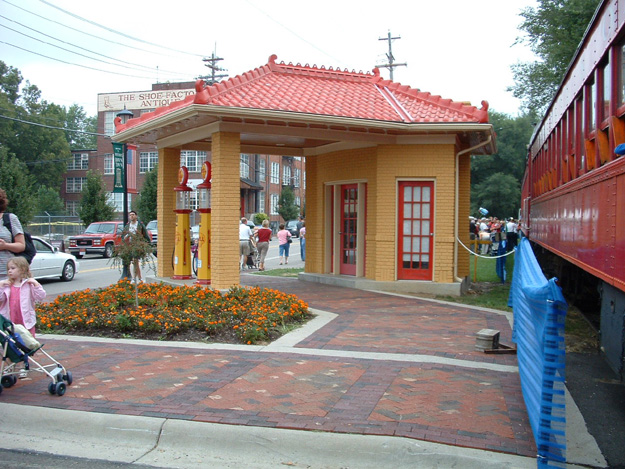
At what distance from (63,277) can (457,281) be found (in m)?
11.7

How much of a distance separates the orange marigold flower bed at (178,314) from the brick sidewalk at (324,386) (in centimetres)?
53

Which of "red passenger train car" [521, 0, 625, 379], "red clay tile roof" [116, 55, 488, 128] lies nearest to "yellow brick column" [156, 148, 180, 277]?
"red clay tile roof" [116, 55, 488, 128]

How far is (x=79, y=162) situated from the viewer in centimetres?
6631

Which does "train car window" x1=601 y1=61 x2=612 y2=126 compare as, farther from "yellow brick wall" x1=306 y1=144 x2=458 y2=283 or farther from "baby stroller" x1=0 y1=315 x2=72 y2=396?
"yellow brick wall" x1=306 y1=144 x2=458 y2=283

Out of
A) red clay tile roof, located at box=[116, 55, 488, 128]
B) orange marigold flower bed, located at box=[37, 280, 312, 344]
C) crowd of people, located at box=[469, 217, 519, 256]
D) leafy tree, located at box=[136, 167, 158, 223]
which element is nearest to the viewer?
orange marigold flower bed, located at box=[37, 280, 312, 344]

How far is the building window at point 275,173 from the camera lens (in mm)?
64562

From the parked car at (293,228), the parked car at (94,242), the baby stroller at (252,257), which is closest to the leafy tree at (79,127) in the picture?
the parked car at (293,228)

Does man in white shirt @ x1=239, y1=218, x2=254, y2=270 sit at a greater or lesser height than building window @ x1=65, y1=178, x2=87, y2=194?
lesser

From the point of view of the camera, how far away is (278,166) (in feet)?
218

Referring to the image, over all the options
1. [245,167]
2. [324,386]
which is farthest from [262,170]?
[324,386]

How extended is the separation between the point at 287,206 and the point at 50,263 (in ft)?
155

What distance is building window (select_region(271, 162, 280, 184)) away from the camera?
6456 cm

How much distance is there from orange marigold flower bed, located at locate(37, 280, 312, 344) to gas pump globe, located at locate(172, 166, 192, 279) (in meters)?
3.02

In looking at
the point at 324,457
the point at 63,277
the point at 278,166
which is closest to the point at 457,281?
the point at 324,457
